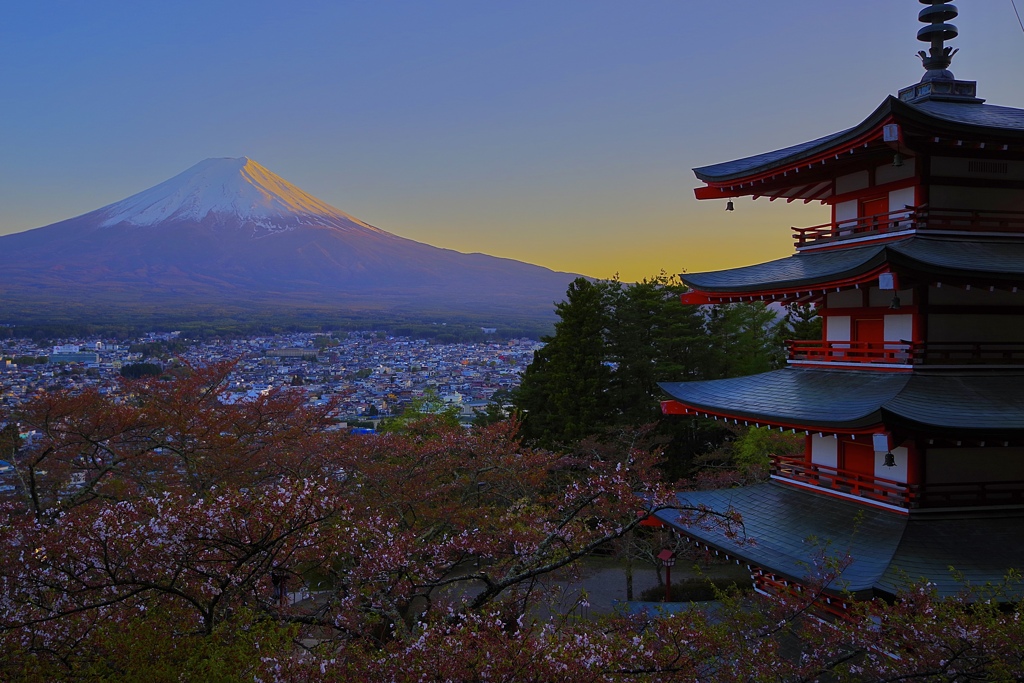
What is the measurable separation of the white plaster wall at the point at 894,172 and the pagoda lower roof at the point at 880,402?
2.29 m

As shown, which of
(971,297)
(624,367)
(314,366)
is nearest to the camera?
(971,297)

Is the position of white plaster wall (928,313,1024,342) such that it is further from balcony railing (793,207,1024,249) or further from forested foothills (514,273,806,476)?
forested foothills (514,273,806,476)

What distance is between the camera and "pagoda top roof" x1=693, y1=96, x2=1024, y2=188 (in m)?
7.26

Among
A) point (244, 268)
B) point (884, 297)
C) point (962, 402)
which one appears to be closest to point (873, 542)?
point (962, 402)

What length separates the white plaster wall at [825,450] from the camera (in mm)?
8898

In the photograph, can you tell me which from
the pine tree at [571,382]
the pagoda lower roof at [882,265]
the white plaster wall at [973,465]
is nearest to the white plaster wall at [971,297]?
the pagoda lower roof at [882,265]

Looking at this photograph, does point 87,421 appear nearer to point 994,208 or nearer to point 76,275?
point 994,208

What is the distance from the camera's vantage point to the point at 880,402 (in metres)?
7.47

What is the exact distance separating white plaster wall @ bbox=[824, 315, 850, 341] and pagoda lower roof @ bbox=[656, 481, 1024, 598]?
203 centimetres

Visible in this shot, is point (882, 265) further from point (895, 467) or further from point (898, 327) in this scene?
point (895, 467)

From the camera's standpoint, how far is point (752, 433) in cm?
1942

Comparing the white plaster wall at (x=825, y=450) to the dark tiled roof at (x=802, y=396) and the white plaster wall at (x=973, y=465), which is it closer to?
the dark tiled roof at (x=802, y=396)

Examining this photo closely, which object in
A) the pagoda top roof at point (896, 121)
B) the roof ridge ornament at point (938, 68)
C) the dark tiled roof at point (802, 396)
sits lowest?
the dark tiled roof at point (802, 396)

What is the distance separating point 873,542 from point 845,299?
10.4 feet
